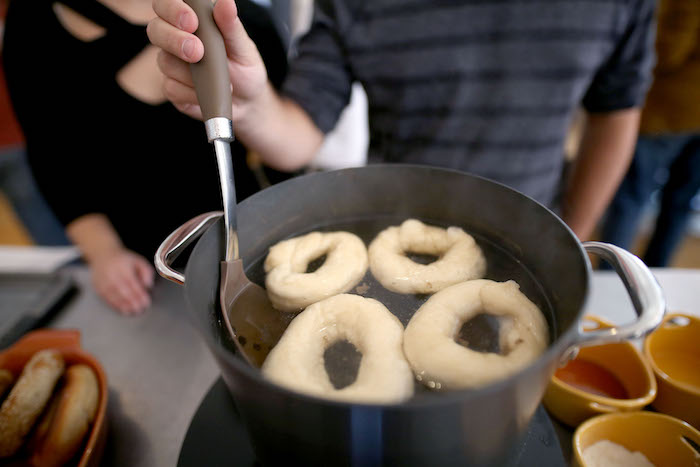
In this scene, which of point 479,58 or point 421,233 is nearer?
point 421,233

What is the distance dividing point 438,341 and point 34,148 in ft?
4.54

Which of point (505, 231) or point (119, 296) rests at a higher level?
point (505, 231)

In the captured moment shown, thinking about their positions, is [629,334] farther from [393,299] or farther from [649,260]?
[649,260]

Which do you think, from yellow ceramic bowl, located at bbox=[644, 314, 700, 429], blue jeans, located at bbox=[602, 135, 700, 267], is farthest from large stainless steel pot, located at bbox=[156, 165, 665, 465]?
blue jeans, located at bbox=[602, 135, 700, 267]

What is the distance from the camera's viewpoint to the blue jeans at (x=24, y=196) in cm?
243

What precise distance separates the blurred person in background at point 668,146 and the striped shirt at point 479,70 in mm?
679

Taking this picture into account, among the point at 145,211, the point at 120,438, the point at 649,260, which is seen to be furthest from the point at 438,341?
the point at 649,260

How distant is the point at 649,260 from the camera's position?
2322 millimetres

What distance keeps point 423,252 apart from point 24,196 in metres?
2.68

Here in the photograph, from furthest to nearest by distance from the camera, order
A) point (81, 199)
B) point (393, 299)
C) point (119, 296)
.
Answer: point (81, 199) < point (119, 296) < point (393, 299)

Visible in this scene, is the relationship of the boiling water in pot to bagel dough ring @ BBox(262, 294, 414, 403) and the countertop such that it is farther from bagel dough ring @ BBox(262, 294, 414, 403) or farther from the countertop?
the countertop

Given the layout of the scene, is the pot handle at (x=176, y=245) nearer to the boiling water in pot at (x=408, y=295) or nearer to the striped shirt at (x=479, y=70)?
the boiling water in pot at (x=408, y=295)

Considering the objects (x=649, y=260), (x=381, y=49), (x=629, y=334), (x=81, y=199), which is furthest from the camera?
(x=649, y=260)

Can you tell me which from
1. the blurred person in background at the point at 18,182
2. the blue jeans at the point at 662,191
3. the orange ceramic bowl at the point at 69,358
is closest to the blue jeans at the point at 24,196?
the blurred person in background at the point at 18,182
